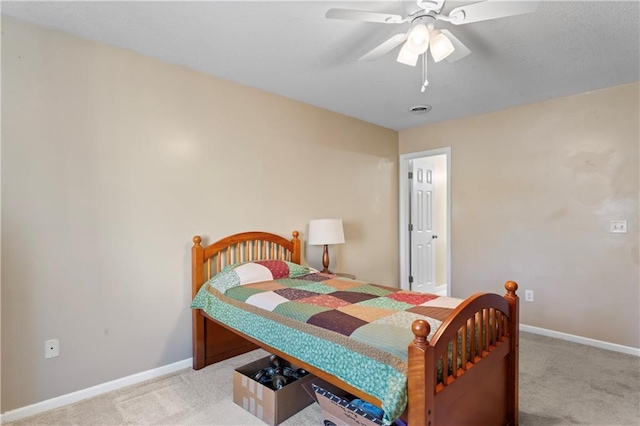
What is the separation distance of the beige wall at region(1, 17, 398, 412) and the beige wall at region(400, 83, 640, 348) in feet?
7.50

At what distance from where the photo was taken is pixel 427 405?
129cm

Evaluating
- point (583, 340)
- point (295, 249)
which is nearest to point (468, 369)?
point (295, 249)

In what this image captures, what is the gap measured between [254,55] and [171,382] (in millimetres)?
2481

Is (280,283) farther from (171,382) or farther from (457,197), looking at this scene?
(457,197)

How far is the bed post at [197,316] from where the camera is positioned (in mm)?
2686

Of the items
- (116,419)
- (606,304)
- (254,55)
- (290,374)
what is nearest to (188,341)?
(116,419)

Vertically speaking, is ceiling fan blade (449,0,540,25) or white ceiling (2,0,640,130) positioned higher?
white ceiling (2,0,640,130)

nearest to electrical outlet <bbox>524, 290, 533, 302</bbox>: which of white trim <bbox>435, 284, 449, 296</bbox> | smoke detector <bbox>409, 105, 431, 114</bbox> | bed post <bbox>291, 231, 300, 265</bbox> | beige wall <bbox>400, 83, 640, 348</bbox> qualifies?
beige wall <bbox>400, 83, 640, 348</bbox>

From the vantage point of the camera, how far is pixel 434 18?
1776 mm

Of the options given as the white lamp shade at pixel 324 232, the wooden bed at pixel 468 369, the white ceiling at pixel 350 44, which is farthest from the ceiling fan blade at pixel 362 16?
the white lamp shade at pixel 324 232

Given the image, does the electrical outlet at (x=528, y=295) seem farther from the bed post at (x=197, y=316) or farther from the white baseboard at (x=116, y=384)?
the bed post at (x=197, y=316)

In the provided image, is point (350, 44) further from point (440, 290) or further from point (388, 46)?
point (440, 290)

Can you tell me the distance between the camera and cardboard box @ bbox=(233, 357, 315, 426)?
1965mm

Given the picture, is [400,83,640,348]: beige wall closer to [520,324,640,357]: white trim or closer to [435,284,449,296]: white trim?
[520,324,640,357]: white trim
